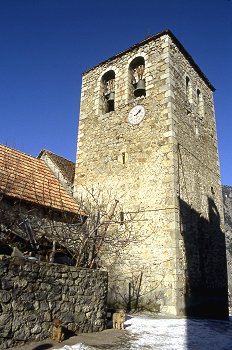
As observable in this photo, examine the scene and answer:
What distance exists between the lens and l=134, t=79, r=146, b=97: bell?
1177 cm

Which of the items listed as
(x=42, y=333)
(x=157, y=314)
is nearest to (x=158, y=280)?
(x=157, y=314)

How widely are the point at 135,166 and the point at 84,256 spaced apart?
4.07m

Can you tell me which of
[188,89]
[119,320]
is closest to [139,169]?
[188,89]

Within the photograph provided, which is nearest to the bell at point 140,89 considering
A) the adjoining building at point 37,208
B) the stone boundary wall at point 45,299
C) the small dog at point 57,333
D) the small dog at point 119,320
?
the adjoining building at point 37,208

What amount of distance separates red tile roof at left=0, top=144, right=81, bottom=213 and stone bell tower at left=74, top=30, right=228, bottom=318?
1171 millimetres

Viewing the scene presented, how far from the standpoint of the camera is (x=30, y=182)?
10.3m

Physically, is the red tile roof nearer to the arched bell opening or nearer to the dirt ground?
the arched bell opening

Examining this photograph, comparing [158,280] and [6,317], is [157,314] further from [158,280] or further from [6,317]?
[6,317]

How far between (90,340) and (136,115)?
7647mm

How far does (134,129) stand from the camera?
11.3 metres

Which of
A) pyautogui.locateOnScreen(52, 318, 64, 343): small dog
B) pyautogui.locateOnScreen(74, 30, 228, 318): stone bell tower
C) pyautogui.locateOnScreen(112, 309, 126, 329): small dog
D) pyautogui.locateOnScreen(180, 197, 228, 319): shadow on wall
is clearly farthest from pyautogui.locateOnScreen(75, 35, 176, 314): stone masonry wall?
pyautogui.locateOnScreen(52, 318, 64, 343): small dog

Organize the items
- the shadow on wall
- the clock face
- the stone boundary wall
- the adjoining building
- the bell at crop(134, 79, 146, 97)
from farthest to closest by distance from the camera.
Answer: the bell at crop(134, 79, 146, 97), the clock face, the shadow on wall, the adjoining building, the stone boundary wall

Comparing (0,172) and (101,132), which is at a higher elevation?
(101,132)

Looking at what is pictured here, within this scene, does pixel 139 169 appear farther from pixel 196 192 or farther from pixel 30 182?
pixel 30 182
